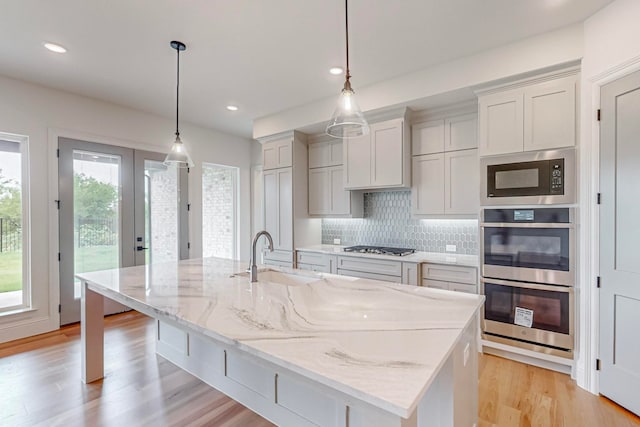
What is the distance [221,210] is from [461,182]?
4148 millimetres

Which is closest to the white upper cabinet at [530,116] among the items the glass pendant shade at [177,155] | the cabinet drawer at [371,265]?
the cabinet drawer at [371,265]

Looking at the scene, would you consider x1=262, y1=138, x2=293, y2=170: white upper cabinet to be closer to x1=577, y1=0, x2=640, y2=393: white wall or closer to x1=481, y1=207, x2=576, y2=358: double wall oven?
x1=481, y1=207, x2=576, y2=358: double wall oven

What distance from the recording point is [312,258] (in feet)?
13.5

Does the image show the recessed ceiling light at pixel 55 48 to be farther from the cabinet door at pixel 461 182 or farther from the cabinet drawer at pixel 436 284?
the cabinet drawer at pixel 436 284

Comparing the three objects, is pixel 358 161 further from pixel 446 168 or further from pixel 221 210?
pixel 221 210

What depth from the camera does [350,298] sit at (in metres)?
1.64

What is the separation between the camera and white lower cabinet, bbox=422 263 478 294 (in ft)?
9.83

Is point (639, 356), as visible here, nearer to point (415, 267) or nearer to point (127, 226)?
point (415, 267)

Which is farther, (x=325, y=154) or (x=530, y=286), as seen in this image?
(x=325, y=154)

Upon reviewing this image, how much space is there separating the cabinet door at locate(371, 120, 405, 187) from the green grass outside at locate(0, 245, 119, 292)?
3.52 meters

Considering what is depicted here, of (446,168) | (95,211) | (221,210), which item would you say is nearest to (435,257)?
(446,168)

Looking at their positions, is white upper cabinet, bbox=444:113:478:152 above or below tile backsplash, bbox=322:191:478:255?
above

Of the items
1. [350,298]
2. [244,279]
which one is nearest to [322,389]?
[350,298]

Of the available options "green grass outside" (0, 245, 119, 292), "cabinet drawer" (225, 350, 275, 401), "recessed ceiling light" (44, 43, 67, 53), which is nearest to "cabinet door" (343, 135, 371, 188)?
"cabinet drawer" (225, 350, 275, 401)
